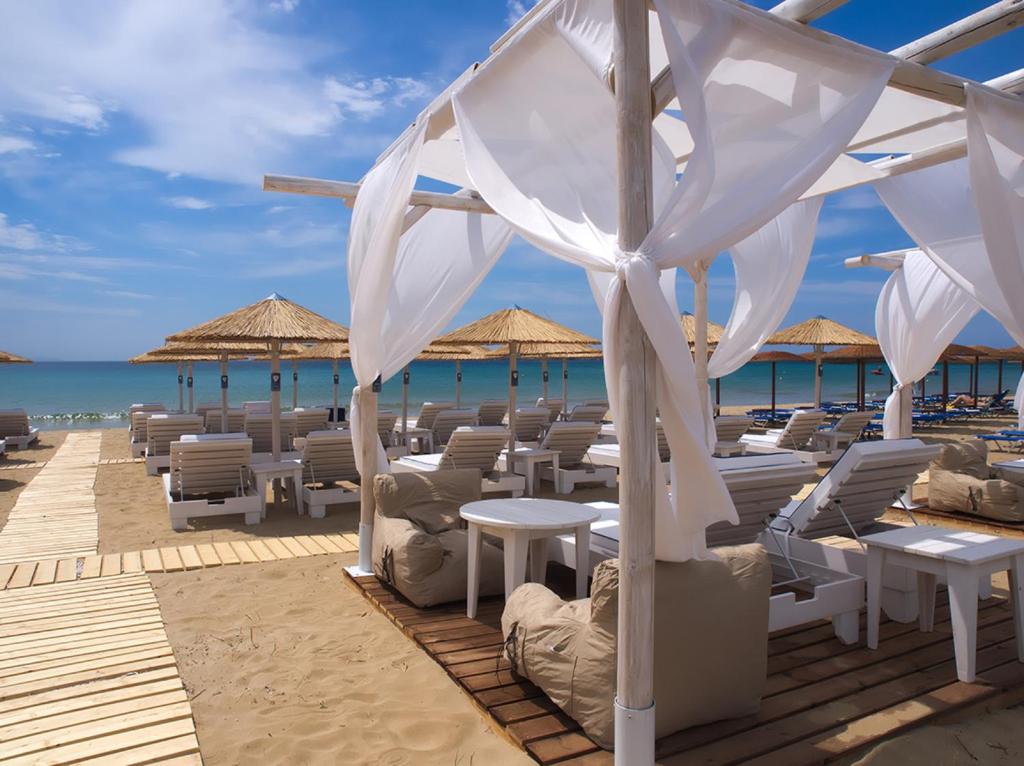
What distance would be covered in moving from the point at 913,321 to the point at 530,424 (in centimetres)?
484

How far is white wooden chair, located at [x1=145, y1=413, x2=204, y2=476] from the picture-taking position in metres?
9.57

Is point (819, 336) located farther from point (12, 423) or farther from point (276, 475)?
point (12, 423)

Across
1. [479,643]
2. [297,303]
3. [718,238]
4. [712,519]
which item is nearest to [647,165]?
[718,238]

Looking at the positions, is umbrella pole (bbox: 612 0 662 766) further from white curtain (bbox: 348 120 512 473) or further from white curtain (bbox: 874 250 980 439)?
white curtain (bbox: 874 250 980 439)

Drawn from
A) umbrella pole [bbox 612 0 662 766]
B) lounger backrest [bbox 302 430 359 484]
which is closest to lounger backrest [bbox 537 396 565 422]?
lounger backrest [bbox 302 430 359 484]

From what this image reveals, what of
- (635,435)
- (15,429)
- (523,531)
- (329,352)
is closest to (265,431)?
(329,352)

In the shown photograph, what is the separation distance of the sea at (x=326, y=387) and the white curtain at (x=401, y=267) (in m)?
26.2

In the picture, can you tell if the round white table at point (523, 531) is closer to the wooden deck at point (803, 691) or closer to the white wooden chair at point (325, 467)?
the wooden deck at point (803, 691)

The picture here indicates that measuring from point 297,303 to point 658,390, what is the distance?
654 centimetres

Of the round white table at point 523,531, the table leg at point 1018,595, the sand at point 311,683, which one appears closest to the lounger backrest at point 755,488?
the round white table at point 523,531

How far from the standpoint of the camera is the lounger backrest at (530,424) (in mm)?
9711

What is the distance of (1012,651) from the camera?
3.31 metres

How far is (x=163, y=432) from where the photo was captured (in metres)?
9.71

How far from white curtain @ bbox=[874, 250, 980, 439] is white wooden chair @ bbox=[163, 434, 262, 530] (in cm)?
650
